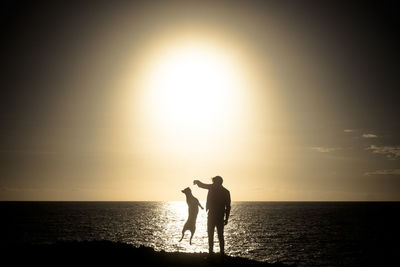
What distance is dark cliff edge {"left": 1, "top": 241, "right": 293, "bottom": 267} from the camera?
53.4 feet

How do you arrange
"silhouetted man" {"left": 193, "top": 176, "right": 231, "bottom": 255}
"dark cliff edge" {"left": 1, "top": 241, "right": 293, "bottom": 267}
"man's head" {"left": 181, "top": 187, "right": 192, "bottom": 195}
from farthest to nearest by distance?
"man's head" {"left": 181, "top": 187, "right": 192, "bottom": 195}
"silhouetted man" {"left": 193, "top": 176, "right": 231, "bottom": 255}
"dark cliff edge" {"left": 1, "top": 241, "right": 293, "bottom": 267}

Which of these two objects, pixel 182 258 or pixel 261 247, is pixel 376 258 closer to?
pixel 261 247

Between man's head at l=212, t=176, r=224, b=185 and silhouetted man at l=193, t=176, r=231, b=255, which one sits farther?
man's head at l=212, t=176, r=224, b=185

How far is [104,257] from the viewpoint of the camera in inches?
671

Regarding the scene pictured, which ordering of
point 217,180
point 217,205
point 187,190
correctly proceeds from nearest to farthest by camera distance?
point 217,205
point 217,180
point 187,190

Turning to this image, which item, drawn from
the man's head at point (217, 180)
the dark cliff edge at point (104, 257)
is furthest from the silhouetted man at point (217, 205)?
the dark cliff edge at point (104, 257)

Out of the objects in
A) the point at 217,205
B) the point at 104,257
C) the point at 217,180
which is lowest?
the point at 104,257

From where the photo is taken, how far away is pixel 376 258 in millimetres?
48812

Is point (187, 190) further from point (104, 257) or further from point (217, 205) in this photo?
point (104, 257)

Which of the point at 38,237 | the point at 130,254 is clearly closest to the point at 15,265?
the point at 130,254

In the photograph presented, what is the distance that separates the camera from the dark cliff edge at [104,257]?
53.4 feet

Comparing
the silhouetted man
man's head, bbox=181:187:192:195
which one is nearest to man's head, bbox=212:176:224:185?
the silhouetted man

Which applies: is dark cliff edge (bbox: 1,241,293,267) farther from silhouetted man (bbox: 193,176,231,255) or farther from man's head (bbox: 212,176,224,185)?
man's head (bbox: 212,176,224,185)

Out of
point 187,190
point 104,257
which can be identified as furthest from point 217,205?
point 104,257
